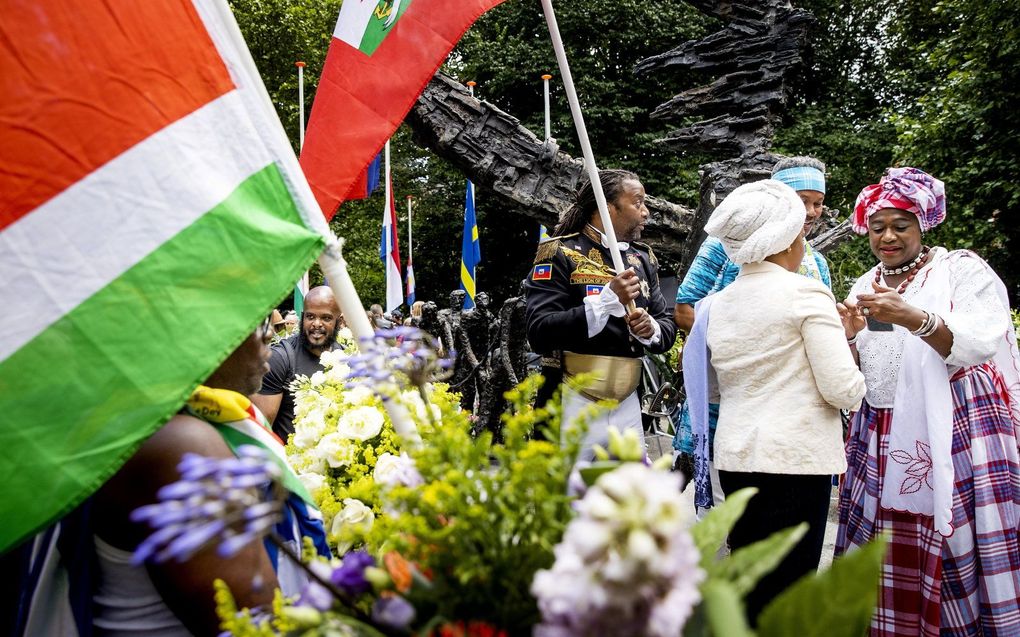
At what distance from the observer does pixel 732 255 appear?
101 inches

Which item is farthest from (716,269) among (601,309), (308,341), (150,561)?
A: (150,561)

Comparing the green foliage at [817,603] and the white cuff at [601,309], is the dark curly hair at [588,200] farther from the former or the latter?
the green foliage at [817,603]

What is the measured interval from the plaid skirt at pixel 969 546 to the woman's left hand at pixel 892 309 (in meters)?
0.38

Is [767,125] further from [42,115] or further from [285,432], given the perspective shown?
[42,115]

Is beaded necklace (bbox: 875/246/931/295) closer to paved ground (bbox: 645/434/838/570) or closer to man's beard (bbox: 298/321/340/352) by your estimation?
paved ground (bbox: 645/434/838/570)

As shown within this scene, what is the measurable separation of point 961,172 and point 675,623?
45.5 ft

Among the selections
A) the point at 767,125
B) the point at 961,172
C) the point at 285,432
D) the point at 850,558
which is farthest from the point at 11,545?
the point at 961,172

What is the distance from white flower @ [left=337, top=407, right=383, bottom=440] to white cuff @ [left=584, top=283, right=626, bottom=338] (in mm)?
1379

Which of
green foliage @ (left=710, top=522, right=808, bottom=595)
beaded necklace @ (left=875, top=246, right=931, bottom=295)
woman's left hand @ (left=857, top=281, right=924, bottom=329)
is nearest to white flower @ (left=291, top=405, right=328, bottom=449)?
green foliage @ (left=710, top=522, right=808, bottom=595)

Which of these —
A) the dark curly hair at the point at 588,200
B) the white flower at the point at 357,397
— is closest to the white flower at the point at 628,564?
the white flower at the point at 357,397

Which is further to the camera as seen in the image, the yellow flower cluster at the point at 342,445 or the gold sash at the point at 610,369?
the gold sash at the point at 610,369

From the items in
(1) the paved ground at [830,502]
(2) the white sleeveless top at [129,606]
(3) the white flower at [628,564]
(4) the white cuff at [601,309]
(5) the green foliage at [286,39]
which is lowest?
(1) the paved ground at [830,502]

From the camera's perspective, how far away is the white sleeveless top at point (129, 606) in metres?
1.50

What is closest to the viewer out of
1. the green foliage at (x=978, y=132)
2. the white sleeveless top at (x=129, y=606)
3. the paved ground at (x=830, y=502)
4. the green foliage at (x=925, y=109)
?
the white sleeveless top at (x=129, y=606)
